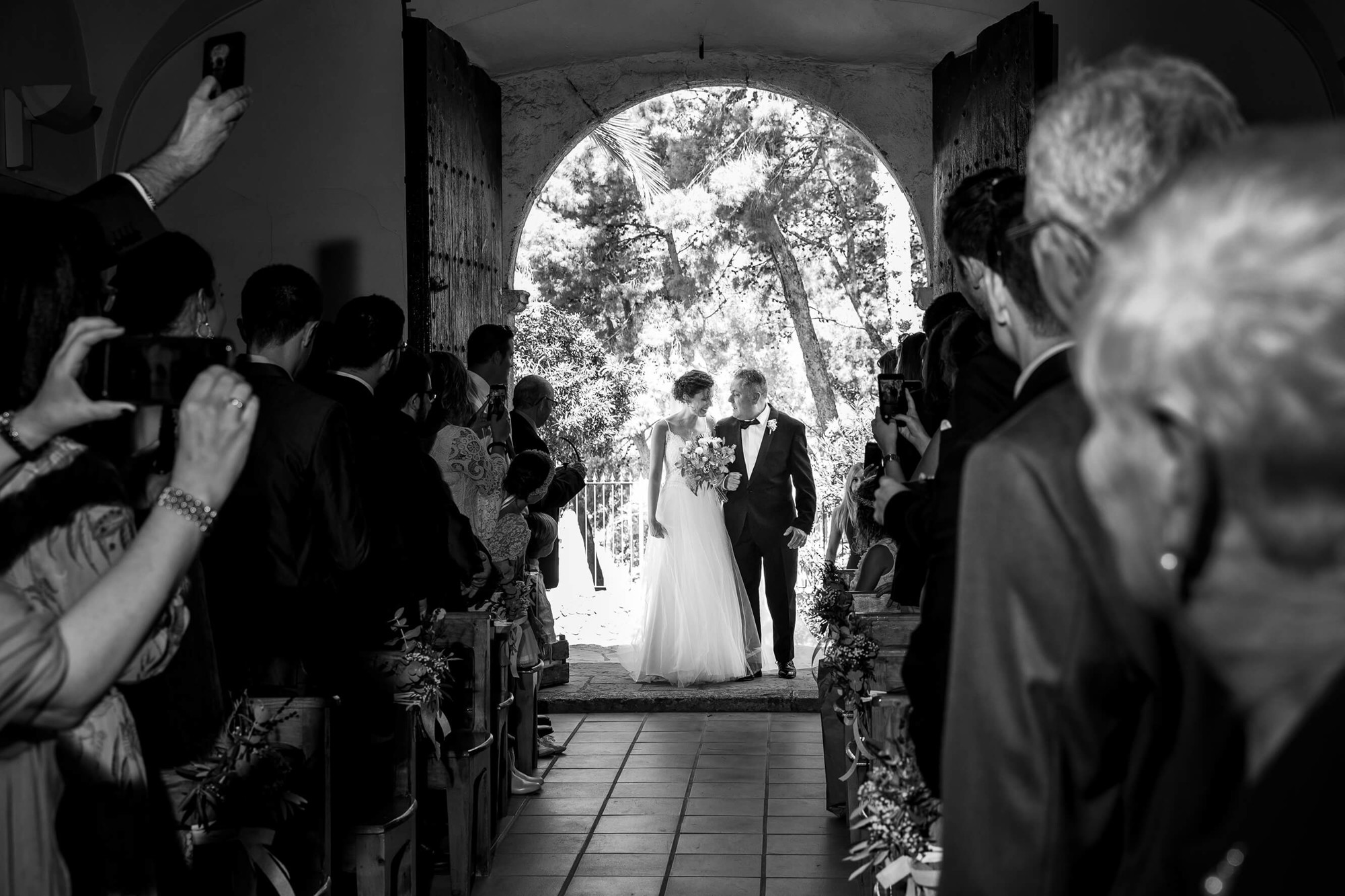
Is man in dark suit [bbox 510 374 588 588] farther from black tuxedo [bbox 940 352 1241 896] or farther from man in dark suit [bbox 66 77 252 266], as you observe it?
black tuxedo [bbox 940 352 1241 896]

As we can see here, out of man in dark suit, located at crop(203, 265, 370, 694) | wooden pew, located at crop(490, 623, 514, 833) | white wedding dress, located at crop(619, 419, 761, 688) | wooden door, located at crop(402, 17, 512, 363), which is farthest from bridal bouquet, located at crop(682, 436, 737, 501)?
man in dark suit, located at crop(203, 265, 370, 694)

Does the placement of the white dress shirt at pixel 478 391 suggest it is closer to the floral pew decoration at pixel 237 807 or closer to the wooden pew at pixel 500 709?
the wooden pew at pixel 500 709

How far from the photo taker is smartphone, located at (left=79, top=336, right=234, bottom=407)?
1.98 meters

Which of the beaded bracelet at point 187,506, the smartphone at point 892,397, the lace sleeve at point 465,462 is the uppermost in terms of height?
the smartphone at point 892,397

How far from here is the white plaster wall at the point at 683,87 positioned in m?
9.07

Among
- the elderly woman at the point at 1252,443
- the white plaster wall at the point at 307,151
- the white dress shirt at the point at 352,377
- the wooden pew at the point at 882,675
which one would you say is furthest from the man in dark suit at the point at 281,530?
the white plaster wall at the point at 307,151

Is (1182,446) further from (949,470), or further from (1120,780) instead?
(949,470)

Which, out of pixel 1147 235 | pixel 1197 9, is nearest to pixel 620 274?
pixel 1197 9

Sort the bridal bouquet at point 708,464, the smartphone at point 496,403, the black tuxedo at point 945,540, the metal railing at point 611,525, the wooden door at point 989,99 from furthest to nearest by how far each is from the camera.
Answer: the metal railing at point 611,525 < the bridal bouquet at point 708,464 < the wooden door at point 989,99 < the smartphone at point 496,403 < the black tuxedo at point 945,540

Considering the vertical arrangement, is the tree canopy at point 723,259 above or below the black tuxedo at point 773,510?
above

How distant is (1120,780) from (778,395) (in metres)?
18.0

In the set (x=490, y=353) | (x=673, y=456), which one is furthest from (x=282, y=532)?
(x=673, y=456)

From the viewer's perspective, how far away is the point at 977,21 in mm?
7945

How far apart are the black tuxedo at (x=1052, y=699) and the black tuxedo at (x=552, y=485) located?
16.1ft
